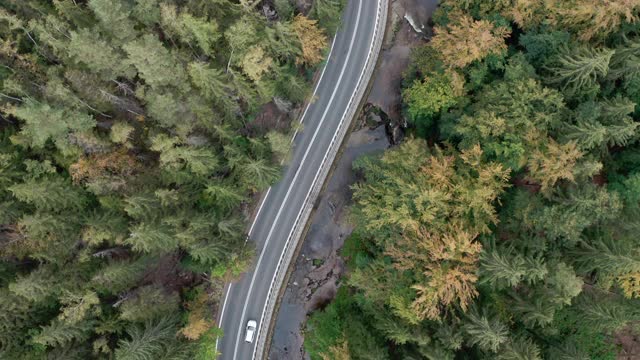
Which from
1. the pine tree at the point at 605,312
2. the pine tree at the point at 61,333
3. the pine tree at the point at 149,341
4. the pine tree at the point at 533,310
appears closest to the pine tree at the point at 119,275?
the pine tree at the point at 61,333

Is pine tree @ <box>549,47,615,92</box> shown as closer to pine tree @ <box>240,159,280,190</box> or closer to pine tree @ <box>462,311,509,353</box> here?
pine tree @ <box>462,311,509,353</box>

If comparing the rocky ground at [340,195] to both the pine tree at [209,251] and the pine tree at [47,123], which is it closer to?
the pine tree at [209,251]

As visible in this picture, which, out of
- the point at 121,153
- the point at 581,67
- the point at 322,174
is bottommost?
the point at 322,174

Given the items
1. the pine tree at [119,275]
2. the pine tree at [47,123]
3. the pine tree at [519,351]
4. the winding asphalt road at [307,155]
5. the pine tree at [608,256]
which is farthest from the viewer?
the winding asphalt road at [307,155]

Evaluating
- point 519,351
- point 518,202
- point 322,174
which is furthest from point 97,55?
point 519,351

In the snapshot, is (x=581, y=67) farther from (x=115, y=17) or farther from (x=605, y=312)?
(x=115, y=17)

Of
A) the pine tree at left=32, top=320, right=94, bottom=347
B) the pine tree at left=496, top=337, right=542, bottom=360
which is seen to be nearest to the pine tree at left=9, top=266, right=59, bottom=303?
the pine tree at left=32, top=320, right=94, bottom=347
